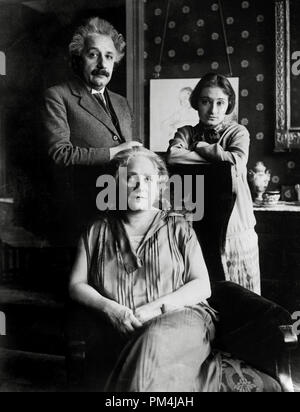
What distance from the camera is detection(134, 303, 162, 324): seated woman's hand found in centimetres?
158

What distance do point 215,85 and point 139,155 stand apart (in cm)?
49

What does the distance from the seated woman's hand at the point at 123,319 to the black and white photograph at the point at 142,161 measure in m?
0.09

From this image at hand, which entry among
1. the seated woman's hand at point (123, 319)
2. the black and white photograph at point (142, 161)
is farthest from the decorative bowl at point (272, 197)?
the seated woman's hand at point (123, 319)

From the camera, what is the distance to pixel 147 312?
1597 millimetres

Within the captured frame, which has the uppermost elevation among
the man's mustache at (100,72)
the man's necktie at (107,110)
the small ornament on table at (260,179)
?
the man's mustache at (100,72)

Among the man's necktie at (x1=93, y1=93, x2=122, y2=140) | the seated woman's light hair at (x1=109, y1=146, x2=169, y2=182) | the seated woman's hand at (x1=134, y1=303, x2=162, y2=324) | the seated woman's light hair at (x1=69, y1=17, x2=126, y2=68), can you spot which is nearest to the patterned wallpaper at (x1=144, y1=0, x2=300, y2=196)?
the seated woman's light hair at (x1=69, y1=17, x2=126, y2=68)

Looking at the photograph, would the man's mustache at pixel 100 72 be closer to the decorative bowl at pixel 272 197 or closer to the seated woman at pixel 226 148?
the seated woman at pixel 226 148

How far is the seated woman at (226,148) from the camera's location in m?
1.91

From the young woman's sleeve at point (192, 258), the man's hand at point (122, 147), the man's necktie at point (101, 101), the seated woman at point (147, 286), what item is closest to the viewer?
the seated woman at point (147, 286)

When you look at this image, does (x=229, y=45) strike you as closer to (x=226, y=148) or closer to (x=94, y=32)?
(x=226, y=148)

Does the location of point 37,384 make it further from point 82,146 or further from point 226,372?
point 82,146

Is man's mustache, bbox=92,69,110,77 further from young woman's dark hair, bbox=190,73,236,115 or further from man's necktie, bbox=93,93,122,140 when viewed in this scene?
young woman's dark hair, bbox=190,73,236,115

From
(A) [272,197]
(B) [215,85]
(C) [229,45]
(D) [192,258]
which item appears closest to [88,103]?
(B) [215,85]

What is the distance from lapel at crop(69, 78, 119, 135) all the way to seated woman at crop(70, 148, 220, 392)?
0.24 m
